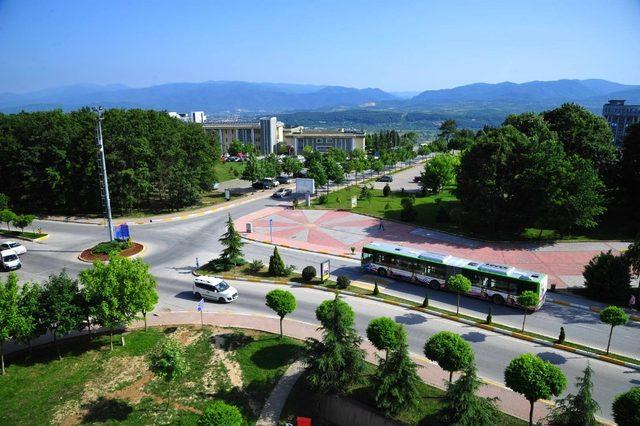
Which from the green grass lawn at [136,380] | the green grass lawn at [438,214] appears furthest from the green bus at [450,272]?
the green grass lawn at [438,214]

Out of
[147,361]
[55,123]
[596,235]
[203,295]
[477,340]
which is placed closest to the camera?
[147,361]

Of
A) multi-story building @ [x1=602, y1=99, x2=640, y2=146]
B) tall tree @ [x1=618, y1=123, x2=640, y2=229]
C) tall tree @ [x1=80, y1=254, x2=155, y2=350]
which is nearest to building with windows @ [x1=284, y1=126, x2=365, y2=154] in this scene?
tall tree @ [x1=618, y1=123, x2=640, y2=229]

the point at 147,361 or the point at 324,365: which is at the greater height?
the point at 324,365

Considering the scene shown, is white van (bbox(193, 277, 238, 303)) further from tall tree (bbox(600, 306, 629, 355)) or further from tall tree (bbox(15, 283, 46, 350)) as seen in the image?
tall tree (bbox(600, 306, 629, 355))

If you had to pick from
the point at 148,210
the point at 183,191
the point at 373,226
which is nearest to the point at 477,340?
the point at 373,226

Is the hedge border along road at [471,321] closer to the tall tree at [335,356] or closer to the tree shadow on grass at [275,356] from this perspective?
the tree shadow on grass at [275,356]

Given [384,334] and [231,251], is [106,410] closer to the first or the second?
[384,334]

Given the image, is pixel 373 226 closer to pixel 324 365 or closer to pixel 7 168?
pixel 324 365
